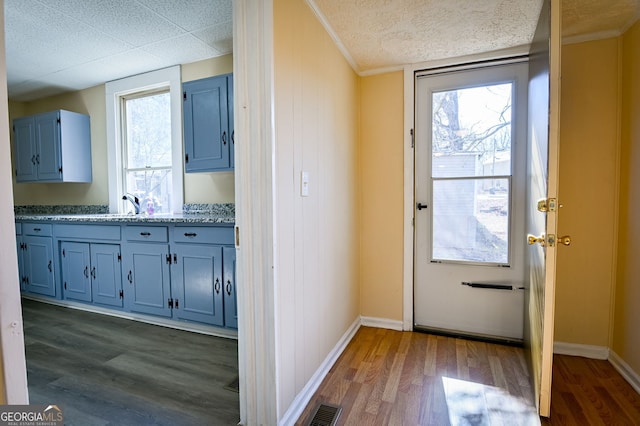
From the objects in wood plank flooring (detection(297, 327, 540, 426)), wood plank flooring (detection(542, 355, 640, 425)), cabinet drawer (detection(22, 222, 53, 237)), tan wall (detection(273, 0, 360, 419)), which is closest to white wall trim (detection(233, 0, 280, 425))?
tan wall (detection(273, 0, 360, 419))

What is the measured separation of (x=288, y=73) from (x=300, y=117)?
0.22 metres

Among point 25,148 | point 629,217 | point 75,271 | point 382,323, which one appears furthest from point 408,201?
point 25,148

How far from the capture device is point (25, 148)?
351cm

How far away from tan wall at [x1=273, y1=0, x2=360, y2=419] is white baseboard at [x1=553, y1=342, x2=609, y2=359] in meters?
1.49

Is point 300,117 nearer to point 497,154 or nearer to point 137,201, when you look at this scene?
point 497,154

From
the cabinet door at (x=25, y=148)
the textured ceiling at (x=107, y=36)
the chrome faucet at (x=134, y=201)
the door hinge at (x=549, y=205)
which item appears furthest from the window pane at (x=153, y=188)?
the door hinge at (x=549, y=205)

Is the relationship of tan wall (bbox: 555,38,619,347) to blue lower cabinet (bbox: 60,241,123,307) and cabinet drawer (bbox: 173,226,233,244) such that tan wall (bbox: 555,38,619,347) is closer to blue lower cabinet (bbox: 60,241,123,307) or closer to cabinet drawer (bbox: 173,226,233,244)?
cabinet drawer (bbox: 173,226,233,244)

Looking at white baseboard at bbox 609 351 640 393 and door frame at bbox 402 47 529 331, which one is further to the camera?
door frame at bbox 402 47 529 331

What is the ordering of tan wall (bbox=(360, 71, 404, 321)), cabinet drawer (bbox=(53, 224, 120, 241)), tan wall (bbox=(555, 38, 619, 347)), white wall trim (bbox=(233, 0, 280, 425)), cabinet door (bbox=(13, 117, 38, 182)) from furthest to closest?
cabinet door (bbox=(13, 117, 38, 182)) → cabinet drawer (bbox=(53, 224, 120, 241)) → tan wall (bbox=(360, 71, 404, 321)) → tan wall (bbox=(555, 38, 619, 347)) → white wall trim (bbox=(233, 0, 280, 425))

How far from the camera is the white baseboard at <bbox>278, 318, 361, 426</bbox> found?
145cm

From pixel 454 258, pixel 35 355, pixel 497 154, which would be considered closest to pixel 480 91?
pixel 497 154

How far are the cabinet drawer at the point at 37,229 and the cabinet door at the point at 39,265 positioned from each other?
44mm

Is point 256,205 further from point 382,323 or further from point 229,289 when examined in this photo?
point 382,323

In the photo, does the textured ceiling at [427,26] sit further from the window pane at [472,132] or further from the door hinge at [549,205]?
the door hinge at [549,205]
